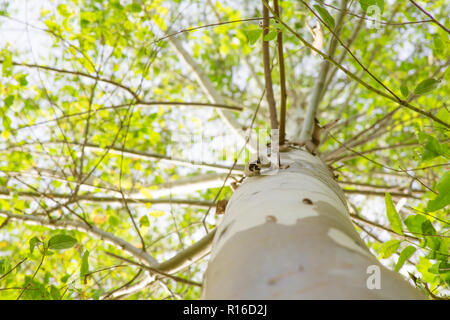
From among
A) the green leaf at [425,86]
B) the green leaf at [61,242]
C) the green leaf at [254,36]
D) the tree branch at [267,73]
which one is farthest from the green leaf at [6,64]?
the green leaf at [425,86]

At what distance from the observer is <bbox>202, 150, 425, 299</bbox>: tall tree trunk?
402 millimetres

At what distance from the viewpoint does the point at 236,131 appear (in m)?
2.72

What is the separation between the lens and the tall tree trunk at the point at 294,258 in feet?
1.32

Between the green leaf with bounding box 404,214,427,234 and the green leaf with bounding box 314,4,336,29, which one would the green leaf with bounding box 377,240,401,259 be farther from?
the green leaf with bounding box 314,4,336,29

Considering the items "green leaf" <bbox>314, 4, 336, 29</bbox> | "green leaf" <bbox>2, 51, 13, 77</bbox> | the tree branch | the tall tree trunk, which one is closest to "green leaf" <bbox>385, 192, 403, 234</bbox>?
the tall tree trunk

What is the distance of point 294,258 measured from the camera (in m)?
0.44

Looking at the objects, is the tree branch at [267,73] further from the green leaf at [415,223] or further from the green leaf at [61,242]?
the green leaf at [61,242]

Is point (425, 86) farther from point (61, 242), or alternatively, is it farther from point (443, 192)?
point (61, 242)

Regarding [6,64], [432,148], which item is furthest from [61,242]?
[6,64]
